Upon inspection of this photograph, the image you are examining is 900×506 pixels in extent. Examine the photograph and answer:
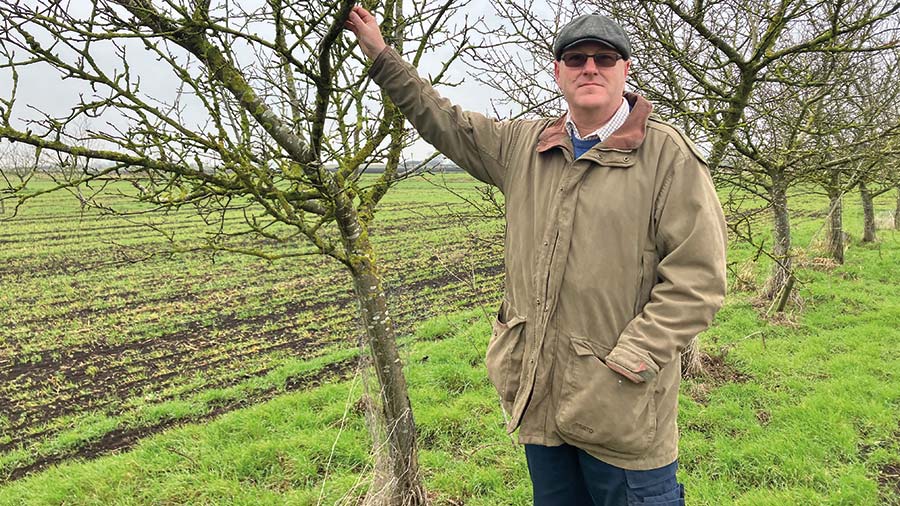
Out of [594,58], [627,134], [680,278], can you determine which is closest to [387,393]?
[680,278]

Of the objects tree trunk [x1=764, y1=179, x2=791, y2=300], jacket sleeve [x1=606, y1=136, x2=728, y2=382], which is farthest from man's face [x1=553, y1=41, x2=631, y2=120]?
tree trunk [x1=764, y1=179, x2=791, y2=300]

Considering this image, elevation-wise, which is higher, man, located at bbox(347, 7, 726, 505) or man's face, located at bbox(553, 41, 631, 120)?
man's face, located at bbox(553, 41, 631, 120)

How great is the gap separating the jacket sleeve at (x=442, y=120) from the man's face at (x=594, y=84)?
0.39 m

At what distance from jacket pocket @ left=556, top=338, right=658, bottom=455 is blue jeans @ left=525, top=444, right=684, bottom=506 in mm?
125

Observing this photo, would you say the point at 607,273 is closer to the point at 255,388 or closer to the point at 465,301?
the point at 255,388

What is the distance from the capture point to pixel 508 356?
6.98 feet

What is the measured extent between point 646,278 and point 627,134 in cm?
53

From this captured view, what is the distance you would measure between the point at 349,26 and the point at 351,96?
0.71m

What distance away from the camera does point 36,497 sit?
444cm

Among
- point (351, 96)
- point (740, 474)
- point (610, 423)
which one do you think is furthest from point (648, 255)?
point (740, 474)

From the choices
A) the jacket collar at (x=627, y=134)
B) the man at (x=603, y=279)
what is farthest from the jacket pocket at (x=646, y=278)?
the jacket collar at (x=627, y=134)

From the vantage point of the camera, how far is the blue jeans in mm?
1930

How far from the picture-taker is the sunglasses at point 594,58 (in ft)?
6.39

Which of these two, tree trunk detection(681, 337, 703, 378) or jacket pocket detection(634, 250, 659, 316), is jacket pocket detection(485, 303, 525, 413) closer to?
jacket pocket detection(634, 250, 659, 316)
